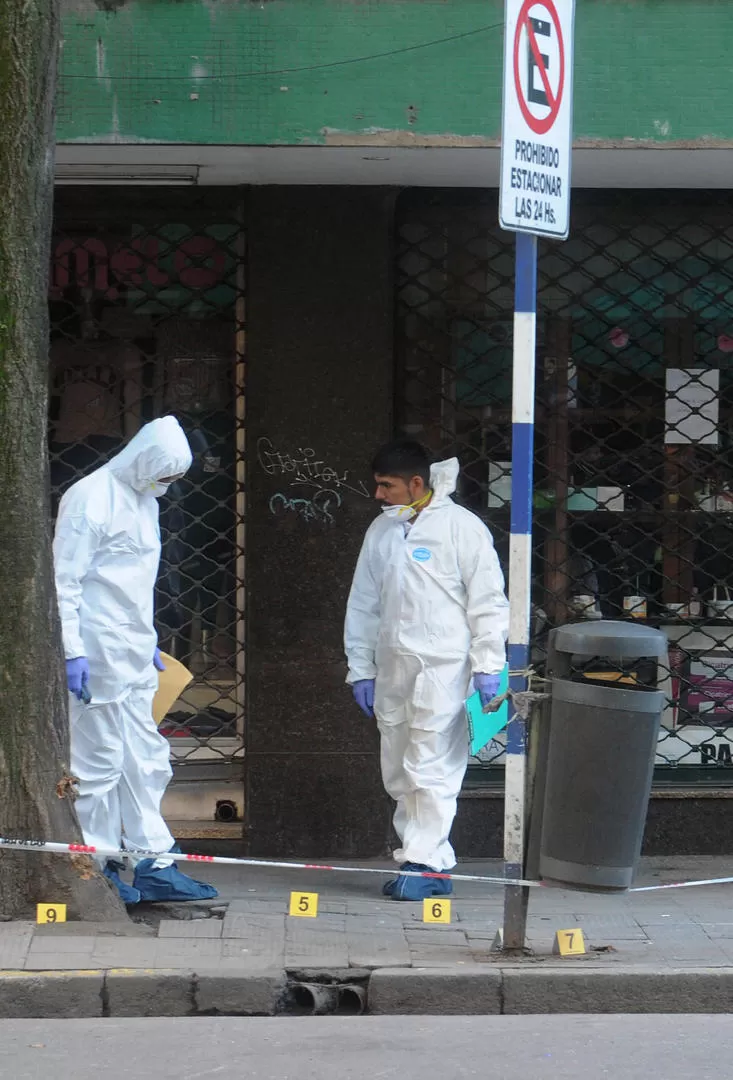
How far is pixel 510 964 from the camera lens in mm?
5766

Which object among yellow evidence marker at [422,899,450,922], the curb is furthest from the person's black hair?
the curb

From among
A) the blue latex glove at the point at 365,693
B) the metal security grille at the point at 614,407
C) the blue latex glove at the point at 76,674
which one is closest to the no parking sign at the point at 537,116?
the metal security grille at the point at 614,407

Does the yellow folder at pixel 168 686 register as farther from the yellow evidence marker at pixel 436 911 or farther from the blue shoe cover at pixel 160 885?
the yellow evidence marker at pixel 436 911

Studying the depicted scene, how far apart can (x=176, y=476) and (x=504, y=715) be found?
1.78 metres

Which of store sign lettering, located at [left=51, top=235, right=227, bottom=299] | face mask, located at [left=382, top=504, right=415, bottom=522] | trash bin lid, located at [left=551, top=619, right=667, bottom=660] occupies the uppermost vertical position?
store sign lettering, located at [left=51, top=235, right=227, bottom=299]

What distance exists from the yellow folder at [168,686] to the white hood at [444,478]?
4.43 feet

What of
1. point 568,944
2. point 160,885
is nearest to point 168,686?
point 160,885

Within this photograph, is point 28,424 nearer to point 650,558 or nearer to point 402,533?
point 402,533

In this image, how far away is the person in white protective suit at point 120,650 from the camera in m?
6.50

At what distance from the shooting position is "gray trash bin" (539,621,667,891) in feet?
18.5

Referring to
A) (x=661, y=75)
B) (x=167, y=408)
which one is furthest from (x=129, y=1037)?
(x=661, y=75)

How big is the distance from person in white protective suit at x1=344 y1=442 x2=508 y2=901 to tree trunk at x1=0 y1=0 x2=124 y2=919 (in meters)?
1.53

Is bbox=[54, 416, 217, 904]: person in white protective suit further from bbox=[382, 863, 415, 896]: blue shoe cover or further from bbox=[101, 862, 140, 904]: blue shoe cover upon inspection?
bbox=[382, 863, 415, 896]: blue shoe cover

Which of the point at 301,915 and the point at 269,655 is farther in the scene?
the point at 269,655
